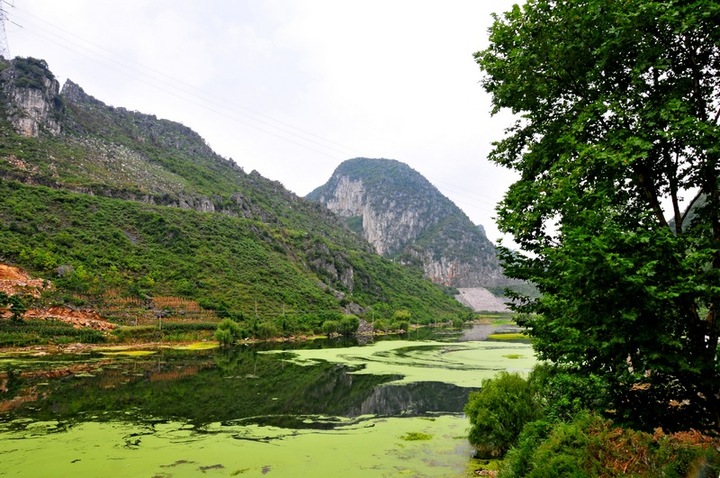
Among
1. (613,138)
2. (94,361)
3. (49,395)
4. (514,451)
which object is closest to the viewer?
(613,138)

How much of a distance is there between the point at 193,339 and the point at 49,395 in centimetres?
3338

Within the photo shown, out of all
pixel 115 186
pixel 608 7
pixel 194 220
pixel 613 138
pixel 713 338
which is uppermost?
pixel 115 186

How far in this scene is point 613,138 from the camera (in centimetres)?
744

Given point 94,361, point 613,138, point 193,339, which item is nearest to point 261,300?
point 193,339

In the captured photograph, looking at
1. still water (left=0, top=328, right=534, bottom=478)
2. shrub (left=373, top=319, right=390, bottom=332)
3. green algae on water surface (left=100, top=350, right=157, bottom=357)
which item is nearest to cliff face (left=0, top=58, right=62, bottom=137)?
green algae on water surface (left=100, top=350, right=157, bottom=357)

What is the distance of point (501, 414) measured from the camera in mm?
14492

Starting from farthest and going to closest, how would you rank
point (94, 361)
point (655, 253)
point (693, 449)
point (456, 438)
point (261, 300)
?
point (261, 300)
point (94, 361)
point (456, 438)
point (693, 449)
point (655, 253)

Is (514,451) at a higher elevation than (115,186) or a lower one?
lower

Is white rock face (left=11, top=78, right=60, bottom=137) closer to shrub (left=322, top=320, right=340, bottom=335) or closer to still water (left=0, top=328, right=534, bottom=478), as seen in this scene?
shrub (left=322, top=320, right=340, bottom=335)

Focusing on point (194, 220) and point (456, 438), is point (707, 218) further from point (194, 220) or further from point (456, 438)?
point (194, 220)

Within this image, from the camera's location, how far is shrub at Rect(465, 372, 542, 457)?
14.4 meters

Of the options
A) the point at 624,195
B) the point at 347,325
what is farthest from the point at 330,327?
the point at 624,195

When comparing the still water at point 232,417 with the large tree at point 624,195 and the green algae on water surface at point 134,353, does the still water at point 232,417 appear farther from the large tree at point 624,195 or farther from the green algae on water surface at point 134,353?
the large tree at point 624,195

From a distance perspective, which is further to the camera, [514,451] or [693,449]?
[514,451]
